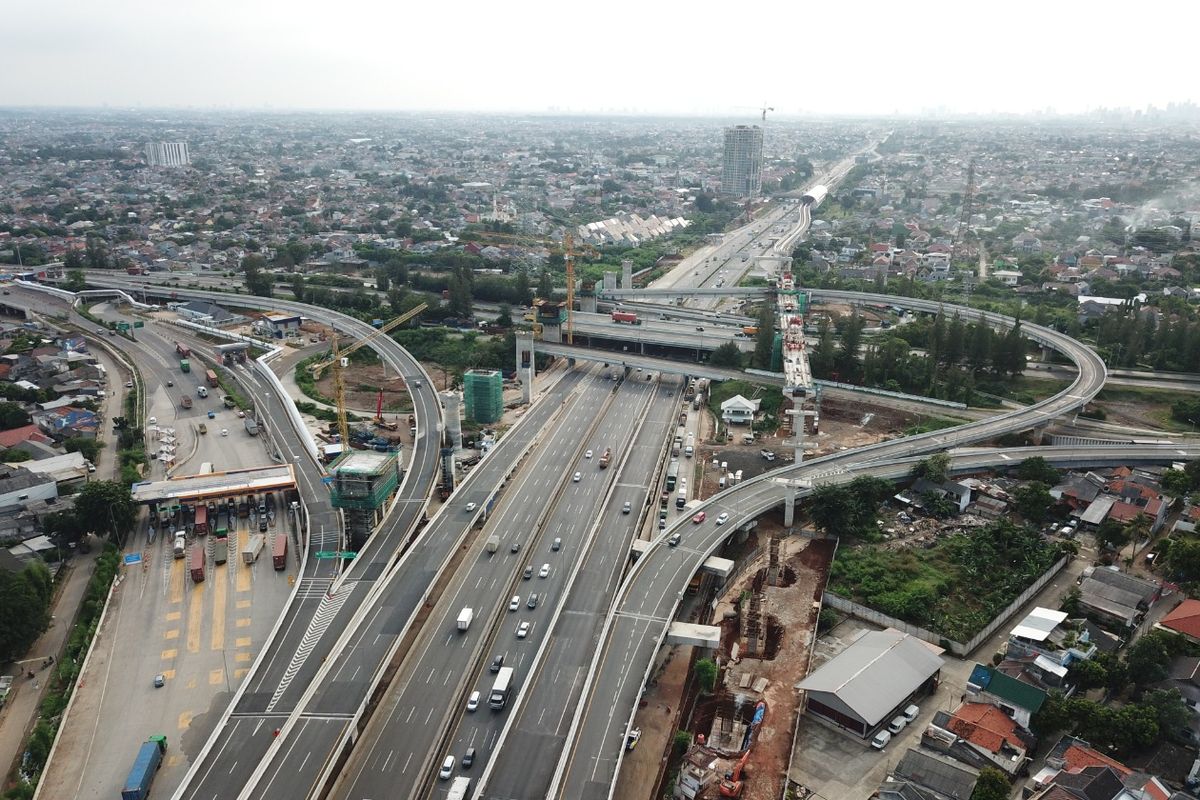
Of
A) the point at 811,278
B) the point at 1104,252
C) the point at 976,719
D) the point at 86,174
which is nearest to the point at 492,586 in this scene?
the point at 976,719

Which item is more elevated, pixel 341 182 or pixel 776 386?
pixel 341 182

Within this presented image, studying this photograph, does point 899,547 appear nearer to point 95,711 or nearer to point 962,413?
point 962,413

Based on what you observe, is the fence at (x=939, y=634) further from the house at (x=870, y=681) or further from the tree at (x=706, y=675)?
the tree at (x=706, y=675)

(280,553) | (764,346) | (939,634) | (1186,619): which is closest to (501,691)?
(280,553)

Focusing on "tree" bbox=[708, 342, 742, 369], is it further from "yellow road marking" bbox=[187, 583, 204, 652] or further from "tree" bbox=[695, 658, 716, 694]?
"yellow road marking" bbox=[187, 583, 204, 652]

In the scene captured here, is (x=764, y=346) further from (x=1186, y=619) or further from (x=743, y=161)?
(x=743, y=161)

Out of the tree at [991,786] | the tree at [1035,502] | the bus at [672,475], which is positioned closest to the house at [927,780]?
the tree at [991,786]

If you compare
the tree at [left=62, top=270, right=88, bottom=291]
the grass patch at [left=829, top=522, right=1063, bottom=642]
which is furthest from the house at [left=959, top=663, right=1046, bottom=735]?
the tree at [left=62, top=270, right=88, bottom=291]
